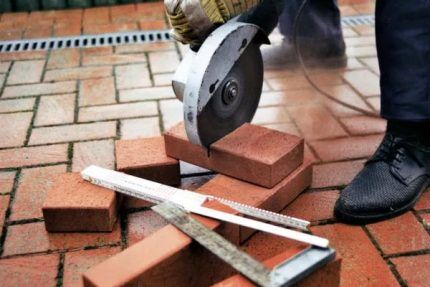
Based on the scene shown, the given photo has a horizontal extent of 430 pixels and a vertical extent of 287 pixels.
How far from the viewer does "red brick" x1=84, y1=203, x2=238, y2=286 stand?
1.24 meters

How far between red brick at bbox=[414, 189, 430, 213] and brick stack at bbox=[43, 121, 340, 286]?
35 cm

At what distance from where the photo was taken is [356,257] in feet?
5.08

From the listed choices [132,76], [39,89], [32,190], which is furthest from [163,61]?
[32,190]

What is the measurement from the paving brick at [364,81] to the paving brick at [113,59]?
1.08 metres

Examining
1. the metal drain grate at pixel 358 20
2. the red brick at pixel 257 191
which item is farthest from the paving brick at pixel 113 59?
the red brick at pixel 257 191

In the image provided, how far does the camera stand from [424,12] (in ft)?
5.26

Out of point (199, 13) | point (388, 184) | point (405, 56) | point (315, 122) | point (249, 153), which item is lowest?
point (315, 122)

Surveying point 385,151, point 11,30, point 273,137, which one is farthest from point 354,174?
point 11,30

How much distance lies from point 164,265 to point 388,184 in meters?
0.81

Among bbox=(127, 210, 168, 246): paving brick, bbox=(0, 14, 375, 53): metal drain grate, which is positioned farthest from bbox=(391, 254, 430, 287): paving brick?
bbox=(0, 14, 375, 53): metal drain grate

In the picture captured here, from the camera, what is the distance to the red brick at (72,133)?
2202 mm

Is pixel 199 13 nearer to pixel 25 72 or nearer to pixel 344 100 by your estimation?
pixel 344 100

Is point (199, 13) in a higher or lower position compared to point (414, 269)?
higher

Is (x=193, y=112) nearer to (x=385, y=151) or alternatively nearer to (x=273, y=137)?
(x=273, y=137)
